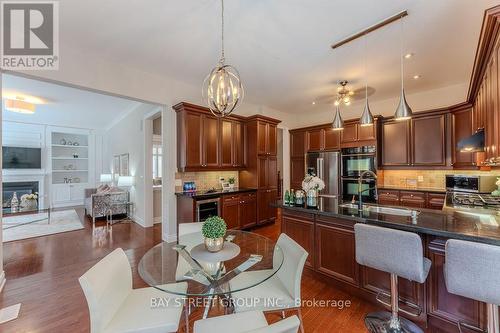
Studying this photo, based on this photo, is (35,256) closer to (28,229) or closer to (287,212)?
(28,229)

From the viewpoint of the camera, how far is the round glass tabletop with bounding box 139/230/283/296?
150 cm

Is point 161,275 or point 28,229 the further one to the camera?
point 28,229

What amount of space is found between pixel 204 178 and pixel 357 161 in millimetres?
3603

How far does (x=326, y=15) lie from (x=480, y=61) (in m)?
1.79

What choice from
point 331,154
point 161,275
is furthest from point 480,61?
point 161,275

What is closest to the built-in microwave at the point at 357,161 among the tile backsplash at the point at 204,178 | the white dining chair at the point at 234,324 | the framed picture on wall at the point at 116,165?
the tile backsplash at the point at 204,178

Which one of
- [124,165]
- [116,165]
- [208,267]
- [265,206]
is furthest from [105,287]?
[116,165]

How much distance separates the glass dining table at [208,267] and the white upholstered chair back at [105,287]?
5.5 inches

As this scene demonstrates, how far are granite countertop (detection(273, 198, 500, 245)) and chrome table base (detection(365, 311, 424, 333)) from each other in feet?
2.62

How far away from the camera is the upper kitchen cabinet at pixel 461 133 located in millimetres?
3893

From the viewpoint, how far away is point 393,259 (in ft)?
5.37

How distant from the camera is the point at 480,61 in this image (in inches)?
94.6

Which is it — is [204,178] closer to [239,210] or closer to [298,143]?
[239,210]

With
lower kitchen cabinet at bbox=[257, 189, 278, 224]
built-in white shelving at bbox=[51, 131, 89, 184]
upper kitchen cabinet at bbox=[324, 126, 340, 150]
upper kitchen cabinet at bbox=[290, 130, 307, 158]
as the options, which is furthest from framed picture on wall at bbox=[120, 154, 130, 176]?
upper kitchen cabinet at bbox=[324, 126, 340, 150]
